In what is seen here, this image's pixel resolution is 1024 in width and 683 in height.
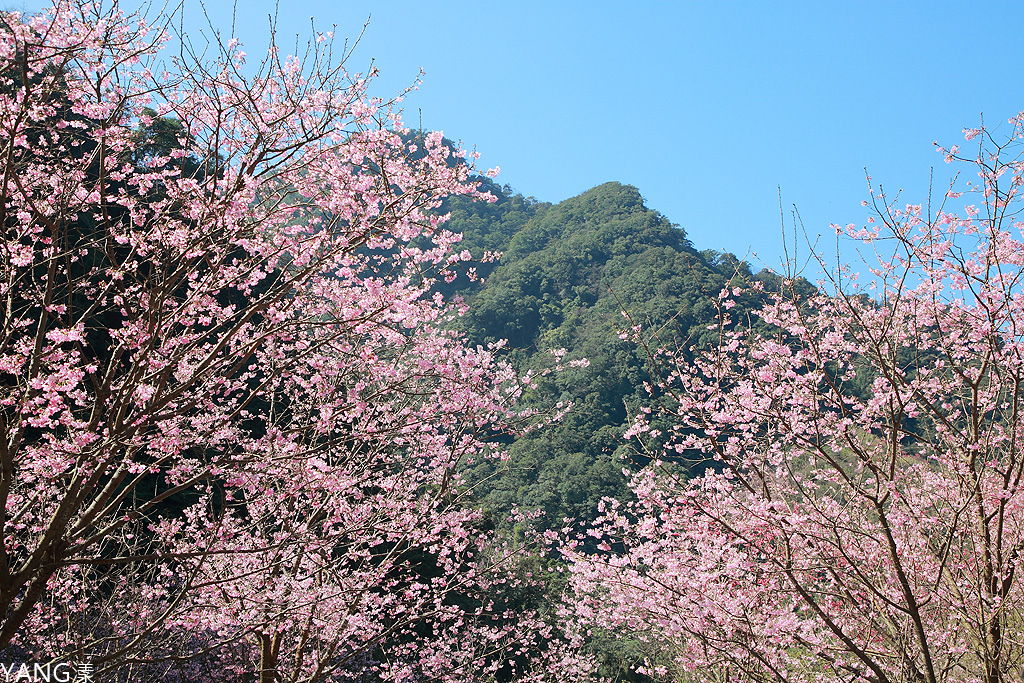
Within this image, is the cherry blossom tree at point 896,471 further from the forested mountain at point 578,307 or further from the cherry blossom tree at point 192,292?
the forested mountain at point 578,307

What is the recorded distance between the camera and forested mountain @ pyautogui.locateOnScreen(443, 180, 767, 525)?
3744 centimetres

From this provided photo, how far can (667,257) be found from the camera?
58.4 metres

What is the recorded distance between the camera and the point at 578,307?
5769cm

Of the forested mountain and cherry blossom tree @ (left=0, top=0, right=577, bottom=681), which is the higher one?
the forested mountain

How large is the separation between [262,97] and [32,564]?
3.07 m

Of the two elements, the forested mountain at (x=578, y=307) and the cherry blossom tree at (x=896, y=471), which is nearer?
the cherry blossom tree at (x=896, y=471)

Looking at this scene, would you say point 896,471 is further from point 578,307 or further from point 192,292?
point 578,307

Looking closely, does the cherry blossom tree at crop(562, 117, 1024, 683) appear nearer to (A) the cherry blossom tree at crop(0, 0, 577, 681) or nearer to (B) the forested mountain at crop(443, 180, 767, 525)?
(A) the cherry blossom tree at crop(0, 0, 577, 681)

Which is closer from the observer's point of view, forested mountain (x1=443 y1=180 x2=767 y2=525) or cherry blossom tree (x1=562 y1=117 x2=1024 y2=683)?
cherry blossom tree (x1=562 y1=117 x2=1024 y2=683)

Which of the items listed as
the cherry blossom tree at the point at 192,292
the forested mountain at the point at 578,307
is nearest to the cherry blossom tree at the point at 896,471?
the cherry blossom tree at the point at 192,292

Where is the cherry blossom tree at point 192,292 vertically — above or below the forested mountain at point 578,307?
below

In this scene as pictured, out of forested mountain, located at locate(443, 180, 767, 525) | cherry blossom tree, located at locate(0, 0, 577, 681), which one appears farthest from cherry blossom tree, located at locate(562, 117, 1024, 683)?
forested mountain, located at locate(443, 180, 767, 525)

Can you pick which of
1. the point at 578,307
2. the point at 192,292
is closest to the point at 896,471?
the point at 192,292

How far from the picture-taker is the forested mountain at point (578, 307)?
123 feet
